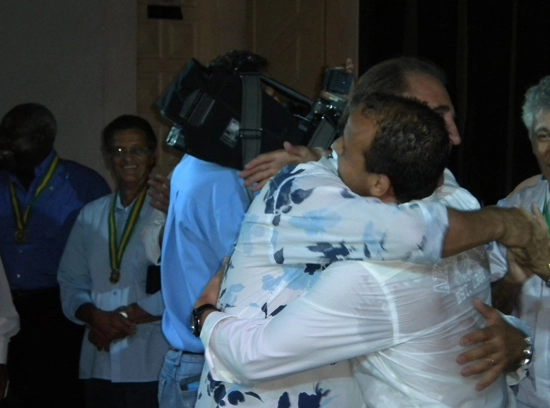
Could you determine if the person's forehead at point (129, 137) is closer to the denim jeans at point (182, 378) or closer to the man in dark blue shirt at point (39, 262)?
the man in dark blue shirt at point (39, 262)

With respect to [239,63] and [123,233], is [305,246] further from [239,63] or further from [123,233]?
[123,233]

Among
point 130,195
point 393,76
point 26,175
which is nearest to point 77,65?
point 26,175

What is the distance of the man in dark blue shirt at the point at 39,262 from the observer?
4.77m

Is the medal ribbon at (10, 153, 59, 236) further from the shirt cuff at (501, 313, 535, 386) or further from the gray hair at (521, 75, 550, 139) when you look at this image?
the shirt cuff at (501, 313, 535, 386)

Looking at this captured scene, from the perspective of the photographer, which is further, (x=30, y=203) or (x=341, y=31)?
(x=341, y=31)

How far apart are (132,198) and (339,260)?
9.10 feet

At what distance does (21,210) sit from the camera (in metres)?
4.91

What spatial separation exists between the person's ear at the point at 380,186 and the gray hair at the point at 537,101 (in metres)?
1.09

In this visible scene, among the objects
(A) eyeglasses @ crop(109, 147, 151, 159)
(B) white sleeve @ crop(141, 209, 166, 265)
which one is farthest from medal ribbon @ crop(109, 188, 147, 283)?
(B) white sleeve @ crop(141, 209, 166, 265)

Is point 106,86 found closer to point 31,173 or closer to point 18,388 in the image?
point 31,173

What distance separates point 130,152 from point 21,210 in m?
0.86

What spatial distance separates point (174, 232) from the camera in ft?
9.41

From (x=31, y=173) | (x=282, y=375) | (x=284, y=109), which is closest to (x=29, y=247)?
(x=31, y=173)

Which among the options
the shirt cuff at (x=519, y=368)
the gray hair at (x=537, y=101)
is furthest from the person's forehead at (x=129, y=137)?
the shirt cuff at (x=519, y=368)
